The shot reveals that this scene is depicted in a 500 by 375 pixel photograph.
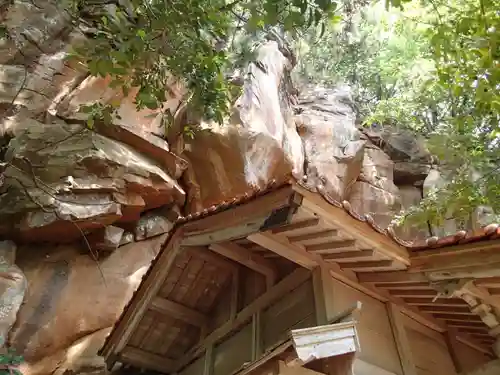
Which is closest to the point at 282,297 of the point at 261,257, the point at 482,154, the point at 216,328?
the point at 261,257

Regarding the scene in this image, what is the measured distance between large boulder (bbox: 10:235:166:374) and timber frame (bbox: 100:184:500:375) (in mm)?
2698

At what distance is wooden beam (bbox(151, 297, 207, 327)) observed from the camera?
6.76 metres

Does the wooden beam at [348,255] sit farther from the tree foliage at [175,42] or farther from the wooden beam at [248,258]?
the tree foliage at [175,42]

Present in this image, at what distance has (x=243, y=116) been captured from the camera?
40.3ft

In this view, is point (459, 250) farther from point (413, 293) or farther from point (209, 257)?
point (209, 257)

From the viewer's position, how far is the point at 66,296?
10.0 m

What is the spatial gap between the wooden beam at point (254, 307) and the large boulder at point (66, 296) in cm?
329

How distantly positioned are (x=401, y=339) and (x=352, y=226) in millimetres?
1700

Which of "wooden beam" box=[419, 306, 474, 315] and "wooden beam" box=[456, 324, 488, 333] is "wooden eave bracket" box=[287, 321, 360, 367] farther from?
"wooden beam" box=[456, 324, 488, 333]

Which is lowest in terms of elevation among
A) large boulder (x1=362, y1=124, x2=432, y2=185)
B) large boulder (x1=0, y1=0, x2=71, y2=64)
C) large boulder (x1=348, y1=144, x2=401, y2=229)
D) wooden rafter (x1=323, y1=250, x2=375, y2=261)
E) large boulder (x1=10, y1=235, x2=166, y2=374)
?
large boulder (x1=10, y1=235, x2=166, y2=374)

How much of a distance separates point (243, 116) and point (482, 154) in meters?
6.65

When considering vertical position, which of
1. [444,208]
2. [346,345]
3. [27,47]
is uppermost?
[444,208]

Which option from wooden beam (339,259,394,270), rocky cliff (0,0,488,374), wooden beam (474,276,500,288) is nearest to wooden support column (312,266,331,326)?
wooden beam (339,259,394,270)

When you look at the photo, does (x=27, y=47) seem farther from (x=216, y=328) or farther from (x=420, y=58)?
(x=420, y=58)
